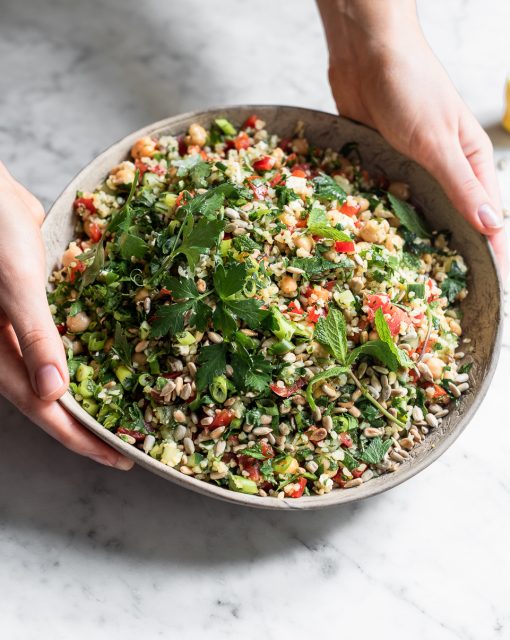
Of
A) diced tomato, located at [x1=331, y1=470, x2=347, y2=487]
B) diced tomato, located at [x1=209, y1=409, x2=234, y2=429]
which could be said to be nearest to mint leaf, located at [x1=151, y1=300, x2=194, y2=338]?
diced tomato, located at [x1=209, y1=409, x2=234, y2=429]

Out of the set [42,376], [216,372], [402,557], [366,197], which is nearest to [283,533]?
[402,557]

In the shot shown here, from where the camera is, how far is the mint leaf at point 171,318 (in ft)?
6.84

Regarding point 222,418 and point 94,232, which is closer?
point 222,418

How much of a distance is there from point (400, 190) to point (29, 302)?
3.88 ft

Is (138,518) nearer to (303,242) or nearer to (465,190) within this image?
(303,242)

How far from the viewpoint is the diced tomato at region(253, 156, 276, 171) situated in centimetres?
246

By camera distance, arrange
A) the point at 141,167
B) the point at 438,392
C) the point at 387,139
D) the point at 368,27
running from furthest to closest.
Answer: the point at 368,27, the point at 387,139, the point at 141,167, the point at 438,392

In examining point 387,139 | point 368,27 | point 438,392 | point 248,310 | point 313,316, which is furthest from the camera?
point 368,27

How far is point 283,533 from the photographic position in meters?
2.41

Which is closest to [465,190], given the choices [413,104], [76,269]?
[413,104]

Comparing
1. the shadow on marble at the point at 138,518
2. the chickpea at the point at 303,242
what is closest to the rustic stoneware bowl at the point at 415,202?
the shadow on marble at the point at 138,518

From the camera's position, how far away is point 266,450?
2135 mm

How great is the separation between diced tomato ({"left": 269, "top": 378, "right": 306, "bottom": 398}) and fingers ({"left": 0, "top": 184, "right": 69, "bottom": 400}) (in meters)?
0.53

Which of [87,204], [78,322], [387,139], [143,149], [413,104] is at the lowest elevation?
[78,322]
